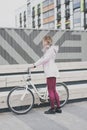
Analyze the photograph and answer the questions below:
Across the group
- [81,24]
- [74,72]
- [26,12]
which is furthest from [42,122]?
[26,12]

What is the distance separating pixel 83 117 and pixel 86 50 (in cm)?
586

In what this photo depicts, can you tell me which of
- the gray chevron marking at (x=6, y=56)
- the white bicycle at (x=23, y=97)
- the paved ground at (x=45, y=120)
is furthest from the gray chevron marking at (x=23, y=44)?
the paved ground at (x=45, y=120)

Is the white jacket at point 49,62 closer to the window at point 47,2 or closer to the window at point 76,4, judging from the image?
the window at point 76,4

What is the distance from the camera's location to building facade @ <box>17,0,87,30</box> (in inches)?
2808

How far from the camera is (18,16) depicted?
123125 millimetres

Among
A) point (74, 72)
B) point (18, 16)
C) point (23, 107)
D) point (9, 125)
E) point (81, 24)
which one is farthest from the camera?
point (18, 16)

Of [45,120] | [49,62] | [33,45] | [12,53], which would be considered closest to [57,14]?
[33,45]

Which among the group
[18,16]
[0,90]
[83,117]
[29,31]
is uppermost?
[18,16]

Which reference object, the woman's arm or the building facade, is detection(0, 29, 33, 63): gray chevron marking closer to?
the woman's arm

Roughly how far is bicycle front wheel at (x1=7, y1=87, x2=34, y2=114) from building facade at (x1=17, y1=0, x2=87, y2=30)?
61934mm

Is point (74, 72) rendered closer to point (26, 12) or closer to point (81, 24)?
point (81, 24)

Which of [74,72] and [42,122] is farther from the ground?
[74,72]

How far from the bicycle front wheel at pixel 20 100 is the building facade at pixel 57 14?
61.9 meters

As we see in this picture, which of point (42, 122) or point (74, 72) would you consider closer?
point (42, 122)
